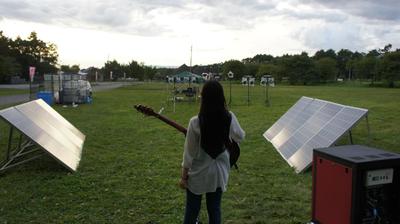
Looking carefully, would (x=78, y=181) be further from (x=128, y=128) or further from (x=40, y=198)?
(x=128, y=128)

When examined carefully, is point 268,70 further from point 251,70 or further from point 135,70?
point 135,70

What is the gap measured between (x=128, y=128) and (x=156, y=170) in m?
7.13

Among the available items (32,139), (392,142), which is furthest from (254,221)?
(392,142)

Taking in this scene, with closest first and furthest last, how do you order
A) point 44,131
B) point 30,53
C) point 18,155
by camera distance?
point 44,131 → point 18,155 → point 30,53

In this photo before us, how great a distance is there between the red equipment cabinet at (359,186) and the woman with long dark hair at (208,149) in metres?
0.98

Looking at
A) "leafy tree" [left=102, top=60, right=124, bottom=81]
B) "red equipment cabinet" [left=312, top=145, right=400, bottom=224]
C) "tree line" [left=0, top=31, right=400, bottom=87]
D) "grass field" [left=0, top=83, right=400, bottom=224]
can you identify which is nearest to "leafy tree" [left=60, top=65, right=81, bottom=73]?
"tree line" [left=0, top=31, right=400, bottom=87]

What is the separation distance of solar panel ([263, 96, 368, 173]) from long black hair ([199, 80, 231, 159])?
15.3 ft

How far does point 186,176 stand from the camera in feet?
13.3

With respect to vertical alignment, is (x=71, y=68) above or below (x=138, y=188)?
above

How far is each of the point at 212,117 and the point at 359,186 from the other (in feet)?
4.76

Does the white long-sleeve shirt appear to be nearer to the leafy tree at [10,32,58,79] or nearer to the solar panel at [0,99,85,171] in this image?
the solar panel at [0,99,85,171]

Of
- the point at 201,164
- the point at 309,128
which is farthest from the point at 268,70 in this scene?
the point at 201,164

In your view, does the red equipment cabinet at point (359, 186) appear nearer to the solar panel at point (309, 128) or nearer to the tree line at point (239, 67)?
the solar panel at point (309, 128)

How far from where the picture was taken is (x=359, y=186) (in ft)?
12.3
